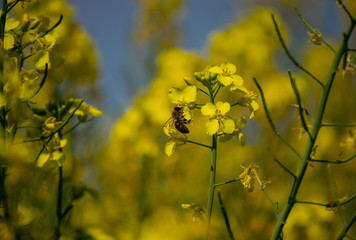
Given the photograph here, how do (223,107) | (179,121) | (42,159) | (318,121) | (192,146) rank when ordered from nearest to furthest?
(318,121)
(223,107)
(42,159)
(179,121)
(192,146)

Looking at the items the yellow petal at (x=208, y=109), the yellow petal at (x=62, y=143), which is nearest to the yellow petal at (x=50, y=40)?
the yellow petal at (x=62, y=143)

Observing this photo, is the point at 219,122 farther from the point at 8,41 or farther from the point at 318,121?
the point at 8,41

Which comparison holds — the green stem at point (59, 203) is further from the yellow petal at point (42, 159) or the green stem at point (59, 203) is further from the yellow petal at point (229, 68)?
the yellow petal at point (229, 68)

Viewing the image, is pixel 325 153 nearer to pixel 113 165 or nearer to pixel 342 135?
pixel 342 135

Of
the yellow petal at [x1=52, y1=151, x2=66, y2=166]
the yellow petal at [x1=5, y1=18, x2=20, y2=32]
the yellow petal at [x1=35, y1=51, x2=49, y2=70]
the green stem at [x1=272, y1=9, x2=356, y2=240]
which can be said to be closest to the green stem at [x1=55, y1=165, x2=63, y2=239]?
the yellow petal at [x1=52, y1=151, x2=66, y2=166]

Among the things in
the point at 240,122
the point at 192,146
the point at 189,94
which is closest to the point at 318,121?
the point at 240,122

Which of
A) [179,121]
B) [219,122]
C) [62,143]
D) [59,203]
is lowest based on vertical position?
[59,203]

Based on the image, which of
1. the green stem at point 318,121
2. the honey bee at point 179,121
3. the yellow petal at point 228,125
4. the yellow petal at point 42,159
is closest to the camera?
the green stem at point 318,121

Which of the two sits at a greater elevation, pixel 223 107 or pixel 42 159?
pixel 223 107

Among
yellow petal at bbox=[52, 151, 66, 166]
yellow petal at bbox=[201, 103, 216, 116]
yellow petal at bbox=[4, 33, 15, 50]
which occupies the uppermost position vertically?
yellow petal at bbox=[201, 103, 216, 116]

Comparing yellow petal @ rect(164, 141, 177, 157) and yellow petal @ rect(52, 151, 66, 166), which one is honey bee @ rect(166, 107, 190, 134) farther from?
yellow petal @ rect(52, 151, 66, 166)

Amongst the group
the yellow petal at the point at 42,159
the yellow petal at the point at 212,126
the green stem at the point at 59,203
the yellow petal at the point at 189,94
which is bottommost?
the green stem at the point at 59,203
